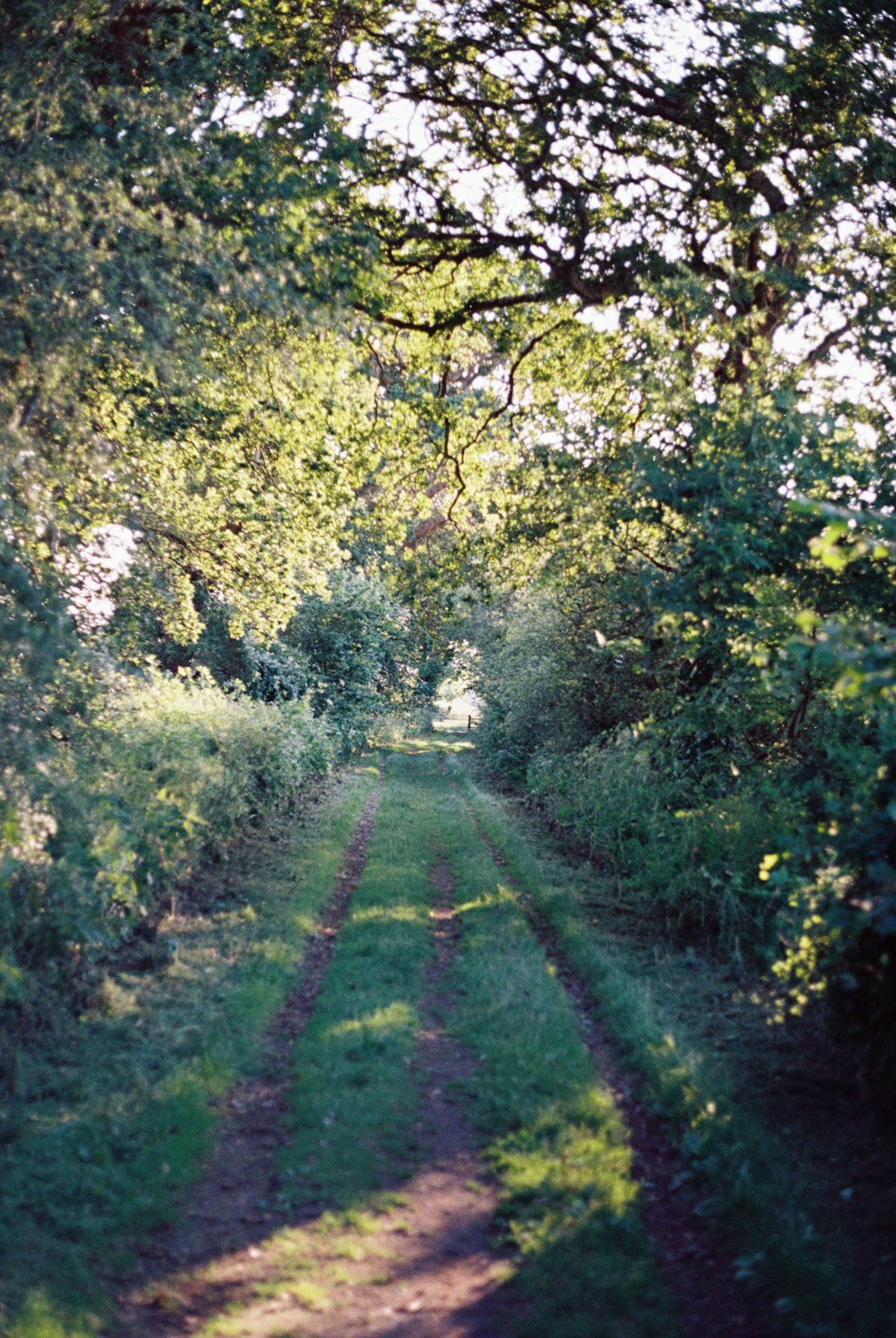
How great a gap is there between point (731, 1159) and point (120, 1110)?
12.6ft

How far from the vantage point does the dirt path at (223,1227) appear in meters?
4.42

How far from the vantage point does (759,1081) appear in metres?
7.06

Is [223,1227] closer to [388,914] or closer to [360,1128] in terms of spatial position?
[360,1128]

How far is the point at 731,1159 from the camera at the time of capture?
5.69 m

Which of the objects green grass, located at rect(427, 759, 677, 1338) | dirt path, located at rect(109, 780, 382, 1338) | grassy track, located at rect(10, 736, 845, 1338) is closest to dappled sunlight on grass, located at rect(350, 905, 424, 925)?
Result: grassy track, located at rect(10, 736, 845, 1338)

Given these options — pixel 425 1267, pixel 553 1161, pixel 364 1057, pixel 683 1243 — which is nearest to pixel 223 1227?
pixel 425 1267

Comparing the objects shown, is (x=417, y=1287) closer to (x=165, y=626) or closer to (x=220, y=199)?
(x=220, y=199)

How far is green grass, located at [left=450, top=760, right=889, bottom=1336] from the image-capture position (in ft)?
14.3

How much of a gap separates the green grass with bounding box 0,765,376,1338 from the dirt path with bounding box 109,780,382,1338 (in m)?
0.13

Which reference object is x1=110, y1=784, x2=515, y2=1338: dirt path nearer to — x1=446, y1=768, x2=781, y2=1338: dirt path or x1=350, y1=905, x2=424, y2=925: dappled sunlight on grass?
x1=446, y1=768, x2=781, y2=1338: dirt path

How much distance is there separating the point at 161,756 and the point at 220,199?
6359 mm

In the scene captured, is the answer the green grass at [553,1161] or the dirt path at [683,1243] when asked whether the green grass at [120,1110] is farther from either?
the dirt path at [683,1243]

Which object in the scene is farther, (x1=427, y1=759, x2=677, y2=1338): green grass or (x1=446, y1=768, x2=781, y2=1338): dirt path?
(x1=427, y1=759, x2=677, y2=1338): green grass

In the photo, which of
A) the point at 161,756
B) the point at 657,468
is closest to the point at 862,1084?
the point at 657,468
